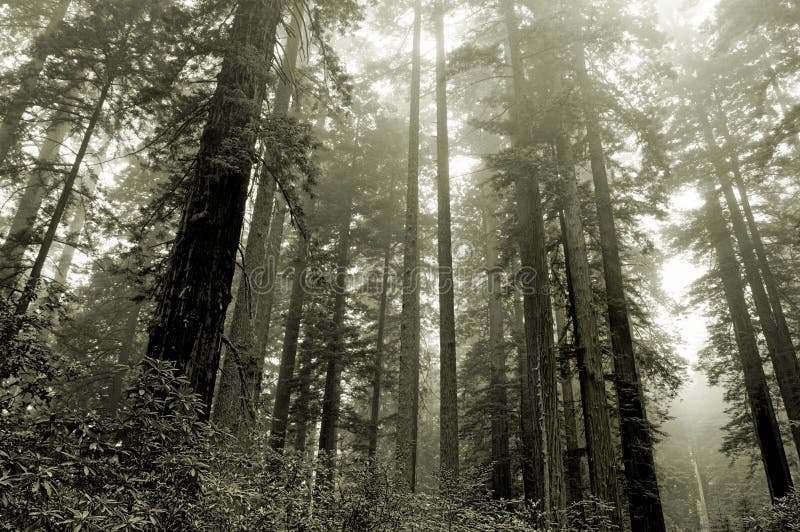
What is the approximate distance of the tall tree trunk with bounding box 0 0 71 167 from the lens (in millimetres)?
10512

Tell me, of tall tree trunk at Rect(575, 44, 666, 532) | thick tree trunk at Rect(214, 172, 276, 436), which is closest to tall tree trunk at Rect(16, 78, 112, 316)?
thick tree trunk at Rect(214, 172, 276, 436)

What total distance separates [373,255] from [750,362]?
14.1 m

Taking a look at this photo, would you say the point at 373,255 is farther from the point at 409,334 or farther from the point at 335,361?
the point at 409,334

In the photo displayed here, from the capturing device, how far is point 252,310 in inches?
336

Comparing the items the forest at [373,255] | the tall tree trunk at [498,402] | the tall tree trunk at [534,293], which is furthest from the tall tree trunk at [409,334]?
the tall tree trunk at [534,293]

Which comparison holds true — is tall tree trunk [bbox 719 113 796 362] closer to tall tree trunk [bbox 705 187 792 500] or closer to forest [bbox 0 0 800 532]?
forest [bbox 0 0 800 532]

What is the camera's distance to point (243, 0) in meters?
6.29

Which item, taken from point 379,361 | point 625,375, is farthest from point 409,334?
point 625,375

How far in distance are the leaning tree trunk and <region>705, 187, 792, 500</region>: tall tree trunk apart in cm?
1354

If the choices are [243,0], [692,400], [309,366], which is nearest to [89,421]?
[243,0]

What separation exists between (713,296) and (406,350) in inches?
549

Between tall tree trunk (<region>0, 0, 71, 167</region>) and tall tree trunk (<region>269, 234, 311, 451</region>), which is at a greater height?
tall tree trunk (<region>0, 0, 71, 167</region>)

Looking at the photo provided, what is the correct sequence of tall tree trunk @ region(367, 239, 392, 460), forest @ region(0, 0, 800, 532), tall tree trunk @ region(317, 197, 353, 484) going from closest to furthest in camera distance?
forest @ region(0, 0, 800, 532)
tall tree trunk @ region(317, 197, 353, 484)
tall tree trunk @ region(367, 239, 392, 460)

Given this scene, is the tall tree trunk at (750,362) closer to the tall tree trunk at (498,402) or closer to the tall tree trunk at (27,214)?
the tall tree trunk at (498,402)
